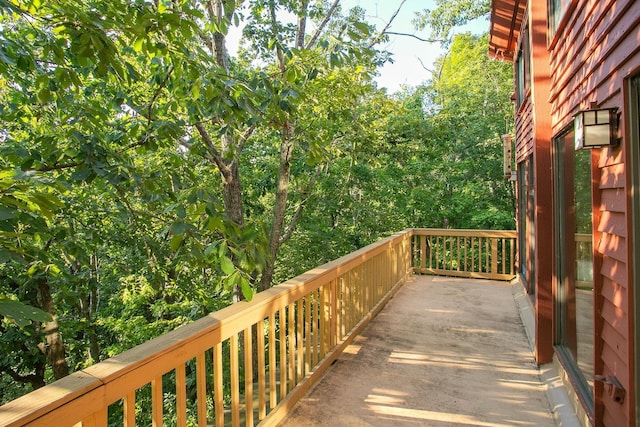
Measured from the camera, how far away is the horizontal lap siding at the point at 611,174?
179 cm

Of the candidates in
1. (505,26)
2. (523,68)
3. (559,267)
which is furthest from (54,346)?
(505,26)

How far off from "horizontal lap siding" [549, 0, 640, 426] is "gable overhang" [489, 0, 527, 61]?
3.80 meters

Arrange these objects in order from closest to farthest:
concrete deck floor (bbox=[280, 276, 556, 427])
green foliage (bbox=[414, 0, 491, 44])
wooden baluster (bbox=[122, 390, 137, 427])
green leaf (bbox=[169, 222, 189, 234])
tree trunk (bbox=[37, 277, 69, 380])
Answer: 1. wooden baluster (bbox=[122, 390, 137, 427])
2. green leaf (bbox=[169, 222, 189, 234])
3. concrete deck floor (bbox=[280, 276, 556, 427])
4. tree trunk (bbox=[37, 277, 69, 380])
5. green foliage (bbox=[414, 0, 491, 44])

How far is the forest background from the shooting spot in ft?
7.43


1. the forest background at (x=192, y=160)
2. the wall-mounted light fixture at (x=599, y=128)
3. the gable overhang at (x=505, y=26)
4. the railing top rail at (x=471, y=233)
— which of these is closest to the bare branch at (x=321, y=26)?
the forest background at (x=192, y=160)

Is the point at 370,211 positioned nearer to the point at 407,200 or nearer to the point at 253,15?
the point at 407,200

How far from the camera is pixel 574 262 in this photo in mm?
3020

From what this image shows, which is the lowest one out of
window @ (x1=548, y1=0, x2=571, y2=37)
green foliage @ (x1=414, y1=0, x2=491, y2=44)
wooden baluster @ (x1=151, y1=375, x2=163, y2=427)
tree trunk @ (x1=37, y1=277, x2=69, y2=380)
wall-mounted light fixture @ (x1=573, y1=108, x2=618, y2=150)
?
tree trunk @ (x1=37, y1=277, x2=69, y2=380)

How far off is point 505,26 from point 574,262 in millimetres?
5125

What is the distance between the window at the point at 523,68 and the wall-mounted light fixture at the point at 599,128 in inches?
144

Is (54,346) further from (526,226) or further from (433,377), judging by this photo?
(526,226)

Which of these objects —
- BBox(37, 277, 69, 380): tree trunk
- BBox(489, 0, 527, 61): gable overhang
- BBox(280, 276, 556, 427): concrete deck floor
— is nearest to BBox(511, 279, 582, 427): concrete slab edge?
BBox(280, 276, 556, 427): concrete deck floor

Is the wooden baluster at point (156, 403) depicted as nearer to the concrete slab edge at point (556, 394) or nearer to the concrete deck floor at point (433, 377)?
the concrete deck floor at point (433, 377)

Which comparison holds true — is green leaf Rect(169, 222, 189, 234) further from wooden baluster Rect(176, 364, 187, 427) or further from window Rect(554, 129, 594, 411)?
window Rect(554, 129, 594, 411)
